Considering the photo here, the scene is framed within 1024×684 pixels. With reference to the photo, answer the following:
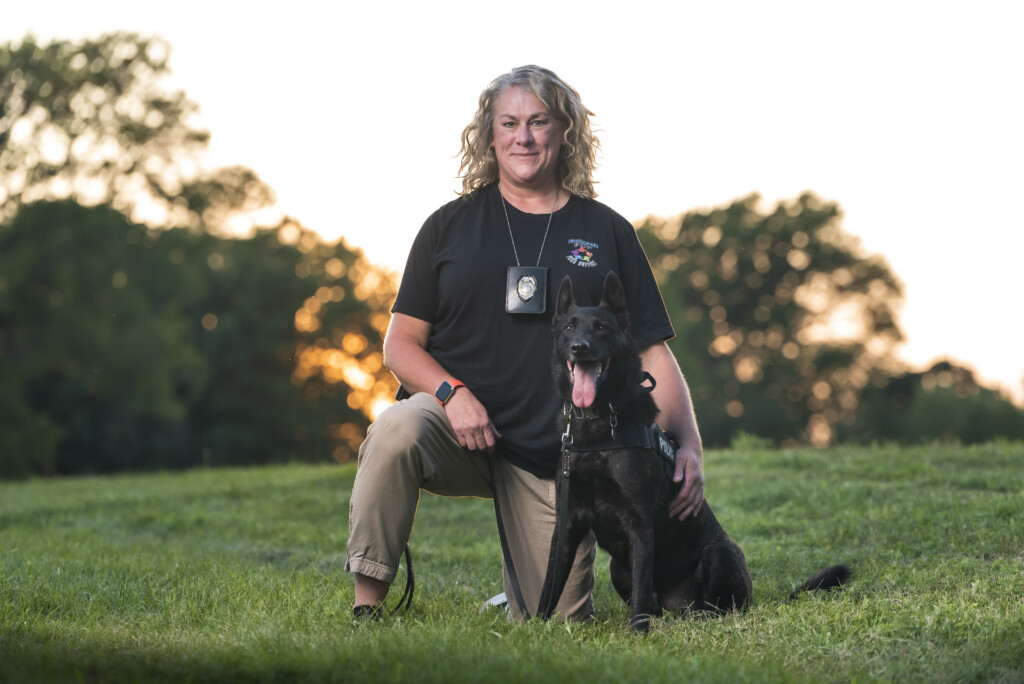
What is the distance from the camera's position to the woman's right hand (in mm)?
3692

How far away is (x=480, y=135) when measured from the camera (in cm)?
425

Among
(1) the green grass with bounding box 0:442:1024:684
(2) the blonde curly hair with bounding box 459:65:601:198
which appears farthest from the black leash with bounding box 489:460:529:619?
(2) the blonde curly hair with bounding box 459:65:601:198

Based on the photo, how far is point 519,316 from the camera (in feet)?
13.0

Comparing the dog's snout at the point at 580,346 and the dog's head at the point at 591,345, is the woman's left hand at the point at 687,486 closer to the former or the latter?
the dog's head at the point at 591,345

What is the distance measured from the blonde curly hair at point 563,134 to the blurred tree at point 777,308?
24419mm

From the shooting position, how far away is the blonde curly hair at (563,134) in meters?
4.05

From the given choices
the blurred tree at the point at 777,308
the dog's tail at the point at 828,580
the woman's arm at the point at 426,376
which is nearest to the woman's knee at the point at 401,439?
the woman's arm at the point at 426,376

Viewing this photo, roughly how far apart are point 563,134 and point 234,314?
2802 centimetres

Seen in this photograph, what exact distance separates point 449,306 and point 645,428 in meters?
1.00

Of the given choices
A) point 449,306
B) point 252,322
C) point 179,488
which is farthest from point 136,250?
point 449,306

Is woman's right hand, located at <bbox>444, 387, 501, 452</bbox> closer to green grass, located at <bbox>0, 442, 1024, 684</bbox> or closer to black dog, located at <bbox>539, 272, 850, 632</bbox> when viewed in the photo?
black dog, located at <bbox>539, 272, 850, 632</bbox>

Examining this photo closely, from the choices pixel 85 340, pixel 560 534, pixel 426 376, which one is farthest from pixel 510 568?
pixel 85 340

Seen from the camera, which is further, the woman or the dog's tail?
the dog's tail

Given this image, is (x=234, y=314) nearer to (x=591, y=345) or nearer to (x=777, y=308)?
(x=777, y=308)
